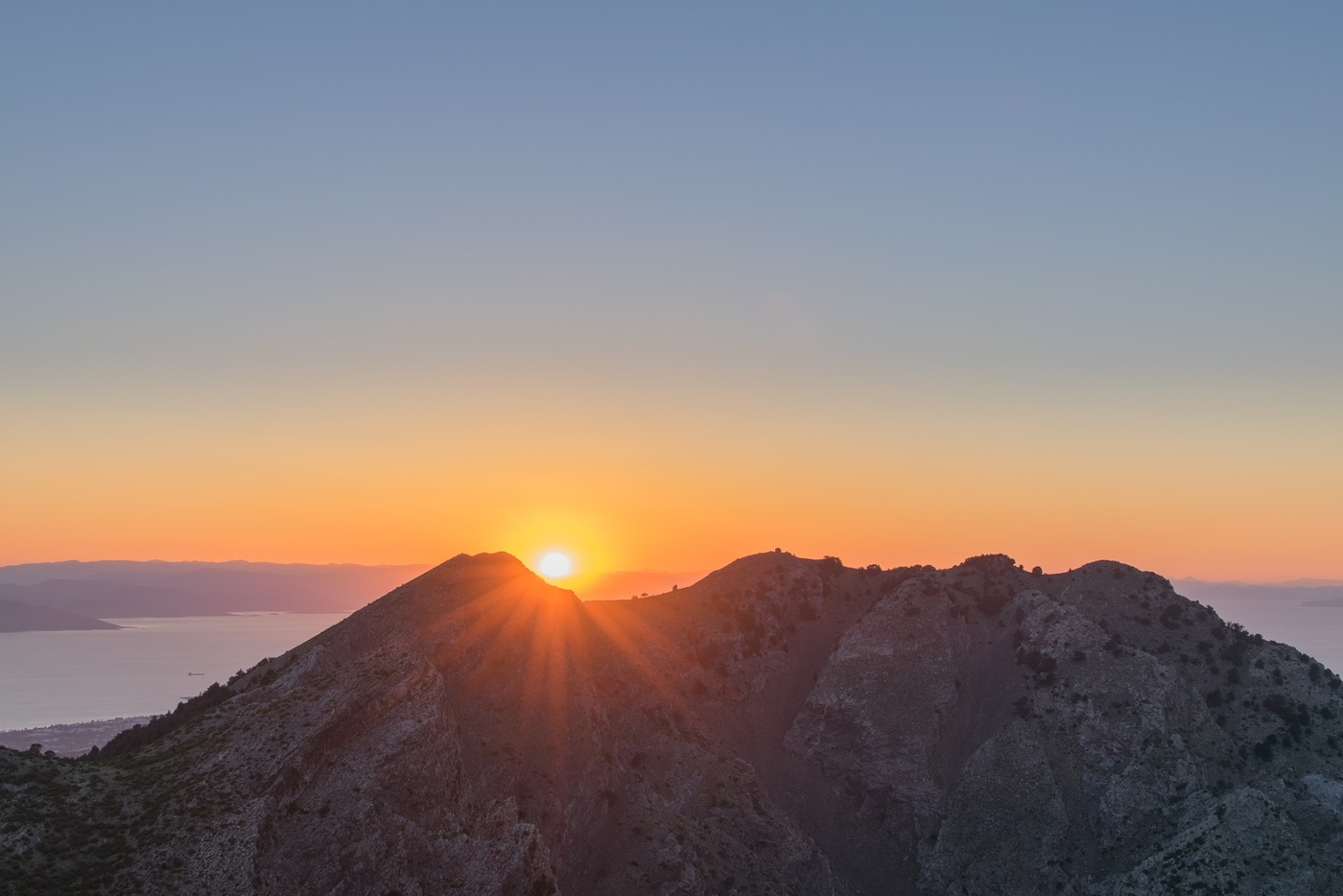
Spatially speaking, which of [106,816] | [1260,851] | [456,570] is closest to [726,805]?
[456,570]

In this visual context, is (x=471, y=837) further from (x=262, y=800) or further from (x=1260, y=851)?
(x=1260, y=851)

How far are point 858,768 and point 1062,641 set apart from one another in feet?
87.1

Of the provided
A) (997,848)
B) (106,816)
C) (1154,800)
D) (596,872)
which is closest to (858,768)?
(997,848)

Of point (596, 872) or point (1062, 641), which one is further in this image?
point (1062, 641)

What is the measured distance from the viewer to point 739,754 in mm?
92688

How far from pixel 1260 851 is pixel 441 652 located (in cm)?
6660

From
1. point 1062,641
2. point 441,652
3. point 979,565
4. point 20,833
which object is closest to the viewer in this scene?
point 20,833

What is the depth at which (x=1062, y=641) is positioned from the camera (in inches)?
3834

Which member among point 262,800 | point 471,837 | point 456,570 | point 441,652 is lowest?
point 471,837

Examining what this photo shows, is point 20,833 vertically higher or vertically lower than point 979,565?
lower

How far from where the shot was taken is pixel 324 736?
6038 cm

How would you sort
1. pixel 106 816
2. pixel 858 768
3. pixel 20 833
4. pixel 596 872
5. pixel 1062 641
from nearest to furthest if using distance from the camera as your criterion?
pixel 20 833 → pixel 106 816 → pixel 596 872 → pixel 858 768 → pixel 1062 641

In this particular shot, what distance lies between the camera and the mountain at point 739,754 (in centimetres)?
5522

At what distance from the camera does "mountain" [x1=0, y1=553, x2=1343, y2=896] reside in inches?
2174
